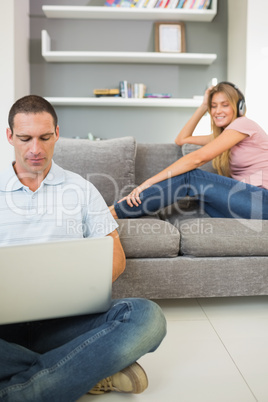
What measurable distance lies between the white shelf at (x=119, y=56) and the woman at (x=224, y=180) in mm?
1539

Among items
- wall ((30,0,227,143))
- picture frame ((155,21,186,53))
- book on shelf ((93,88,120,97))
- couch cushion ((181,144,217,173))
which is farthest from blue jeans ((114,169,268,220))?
picture frame ((155,21,186,53))

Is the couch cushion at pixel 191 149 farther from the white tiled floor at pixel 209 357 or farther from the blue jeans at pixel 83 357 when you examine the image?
the blue jeans at pixel 83 357

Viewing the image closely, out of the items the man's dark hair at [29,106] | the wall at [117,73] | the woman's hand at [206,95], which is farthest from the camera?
the wall at [117,73]

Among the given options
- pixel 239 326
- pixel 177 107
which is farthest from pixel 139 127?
pixel 239 326

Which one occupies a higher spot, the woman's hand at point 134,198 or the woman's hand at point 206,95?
the woman's hand at point 206,95

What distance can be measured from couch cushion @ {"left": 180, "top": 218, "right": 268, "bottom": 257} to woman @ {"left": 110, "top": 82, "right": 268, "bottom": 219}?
17 cm

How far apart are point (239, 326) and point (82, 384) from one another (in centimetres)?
87

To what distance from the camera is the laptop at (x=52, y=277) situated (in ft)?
3.06

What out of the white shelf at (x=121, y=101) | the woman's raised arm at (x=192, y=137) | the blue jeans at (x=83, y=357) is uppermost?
the white shelf at (x=121, y=101)

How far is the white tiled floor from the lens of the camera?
1.13 m

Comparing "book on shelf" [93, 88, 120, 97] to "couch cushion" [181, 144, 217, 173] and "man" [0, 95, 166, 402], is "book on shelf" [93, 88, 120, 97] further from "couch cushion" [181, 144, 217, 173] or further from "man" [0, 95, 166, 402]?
"man" [0, 95, 166, 402]

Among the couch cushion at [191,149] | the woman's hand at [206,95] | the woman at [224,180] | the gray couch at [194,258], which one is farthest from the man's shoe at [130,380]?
the woman's hand at [206,95]

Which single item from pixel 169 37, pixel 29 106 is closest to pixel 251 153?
pixel 29 106

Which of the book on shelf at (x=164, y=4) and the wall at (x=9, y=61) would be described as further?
the book on shelf at (x=164, y=4)
